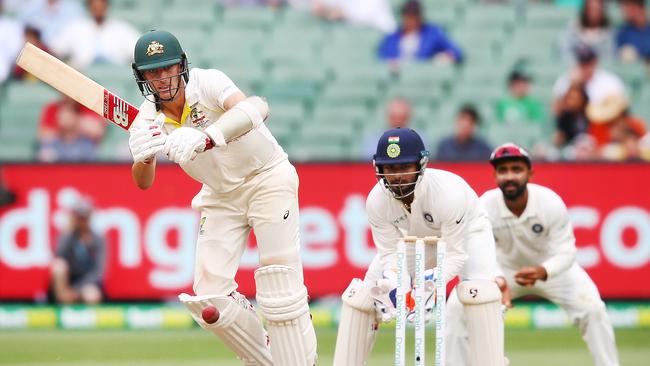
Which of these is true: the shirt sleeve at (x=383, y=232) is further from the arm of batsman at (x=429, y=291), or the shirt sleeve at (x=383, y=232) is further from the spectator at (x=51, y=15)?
the spectator at (x=51, y=15)

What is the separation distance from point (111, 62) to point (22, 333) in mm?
3030

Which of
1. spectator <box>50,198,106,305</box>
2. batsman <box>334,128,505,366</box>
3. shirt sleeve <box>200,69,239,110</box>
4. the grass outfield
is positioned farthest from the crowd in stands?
shirt sleeve <box>200,69,239,110</box>

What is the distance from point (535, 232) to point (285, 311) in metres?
1.90

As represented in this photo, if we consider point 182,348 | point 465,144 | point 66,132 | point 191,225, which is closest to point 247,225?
Answer: point 182,348

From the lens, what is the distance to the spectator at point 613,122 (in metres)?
9.96

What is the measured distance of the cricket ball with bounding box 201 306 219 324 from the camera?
5258 mm

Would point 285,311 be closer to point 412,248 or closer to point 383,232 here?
point 383,232

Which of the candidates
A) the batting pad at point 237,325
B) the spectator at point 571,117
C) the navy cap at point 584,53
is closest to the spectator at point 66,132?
the spectator at point 571,117

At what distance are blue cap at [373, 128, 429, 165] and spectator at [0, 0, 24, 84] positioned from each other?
620cm

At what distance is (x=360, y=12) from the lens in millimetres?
11344

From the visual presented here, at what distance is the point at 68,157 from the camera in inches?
369

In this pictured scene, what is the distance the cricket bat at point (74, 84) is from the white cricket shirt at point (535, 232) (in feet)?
7.40

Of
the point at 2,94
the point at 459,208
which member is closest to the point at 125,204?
the point at 2,94

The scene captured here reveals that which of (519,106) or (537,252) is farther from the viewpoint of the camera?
(519,106)
